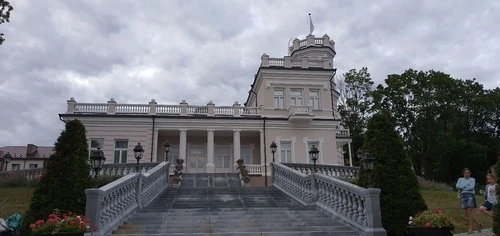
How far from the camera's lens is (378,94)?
41312mm

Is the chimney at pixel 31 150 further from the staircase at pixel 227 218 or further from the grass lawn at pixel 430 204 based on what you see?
the staircase at pixel 227 218

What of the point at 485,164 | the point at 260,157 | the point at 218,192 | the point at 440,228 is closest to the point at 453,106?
the point at 485,164

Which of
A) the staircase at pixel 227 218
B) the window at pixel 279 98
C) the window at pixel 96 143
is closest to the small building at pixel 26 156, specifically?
the window at pixel 96 143

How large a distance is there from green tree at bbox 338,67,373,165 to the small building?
37.5 m

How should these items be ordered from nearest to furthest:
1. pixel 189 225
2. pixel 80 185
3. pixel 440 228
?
pixel 440 228
pixel 189 225
pixel 80 185

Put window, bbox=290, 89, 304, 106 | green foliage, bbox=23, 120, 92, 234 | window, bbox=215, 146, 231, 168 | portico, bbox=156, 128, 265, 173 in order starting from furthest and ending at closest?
window, bbox=290, 89, 304, 106 < window, bbox=215, 146, 231, 168 < portico, bbox=156, 128, 265, 173 < green foliage, bbox=23, 120, 92, 234

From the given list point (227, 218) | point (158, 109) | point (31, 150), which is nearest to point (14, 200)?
point (227, 218)

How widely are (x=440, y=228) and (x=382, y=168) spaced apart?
298 centimetres

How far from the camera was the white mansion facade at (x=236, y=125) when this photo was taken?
2752cm

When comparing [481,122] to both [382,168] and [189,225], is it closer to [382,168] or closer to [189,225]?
[382,168]

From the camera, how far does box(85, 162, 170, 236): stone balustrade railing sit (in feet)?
27.6

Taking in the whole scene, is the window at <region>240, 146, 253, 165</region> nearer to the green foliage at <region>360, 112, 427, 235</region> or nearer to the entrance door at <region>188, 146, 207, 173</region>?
the entrance door at <region>188, 146, 207, 173</region>

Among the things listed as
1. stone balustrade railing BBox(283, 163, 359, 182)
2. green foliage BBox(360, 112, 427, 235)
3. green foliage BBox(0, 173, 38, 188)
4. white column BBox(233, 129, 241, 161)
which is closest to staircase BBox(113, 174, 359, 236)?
green foliage BBox(360, 112, 427, 235)

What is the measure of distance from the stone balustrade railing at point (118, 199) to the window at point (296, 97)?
55.3 feet
